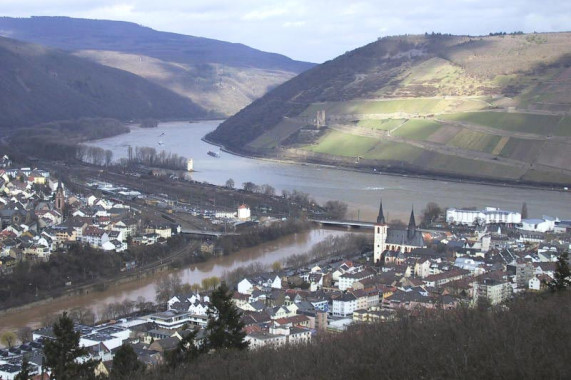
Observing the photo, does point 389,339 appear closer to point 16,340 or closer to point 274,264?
point 16,340

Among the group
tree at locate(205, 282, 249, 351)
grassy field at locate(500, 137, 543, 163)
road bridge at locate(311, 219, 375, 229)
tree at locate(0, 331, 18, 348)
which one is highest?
tree at locate(205, 282, 249, 351)

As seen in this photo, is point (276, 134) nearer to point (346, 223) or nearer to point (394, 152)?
point (394, 152)

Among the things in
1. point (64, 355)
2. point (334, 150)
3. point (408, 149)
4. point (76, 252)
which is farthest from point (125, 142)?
point (64, 355)

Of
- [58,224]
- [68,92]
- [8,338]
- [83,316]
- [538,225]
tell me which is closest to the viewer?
[8,338]

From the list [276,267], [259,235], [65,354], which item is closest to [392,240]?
[276,267]

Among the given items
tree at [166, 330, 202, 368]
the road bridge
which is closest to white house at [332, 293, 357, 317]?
tree at [166, 330, 202, 368]

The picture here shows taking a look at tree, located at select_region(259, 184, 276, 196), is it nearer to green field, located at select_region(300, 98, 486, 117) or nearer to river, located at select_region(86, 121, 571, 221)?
river, located at select_region(86, 121, 571, 221)
